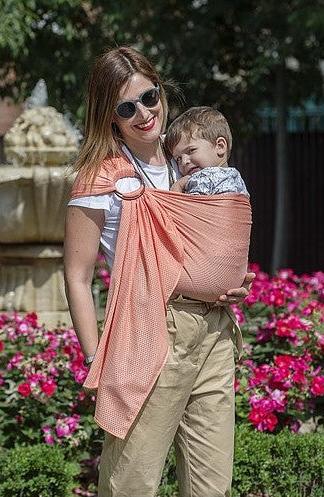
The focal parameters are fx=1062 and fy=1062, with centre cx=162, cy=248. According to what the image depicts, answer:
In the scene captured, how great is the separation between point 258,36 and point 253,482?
9.35 metres

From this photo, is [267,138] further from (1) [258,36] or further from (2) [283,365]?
(2) [283,365]

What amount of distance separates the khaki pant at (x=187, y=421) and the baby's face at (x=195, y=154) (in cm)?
40

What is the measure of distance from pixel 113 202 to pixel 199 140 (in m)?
0.33

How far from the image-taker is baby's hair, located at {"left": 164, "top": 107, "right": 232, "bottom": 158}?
10.2 ft

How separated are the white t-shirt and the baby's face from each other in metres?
0.08

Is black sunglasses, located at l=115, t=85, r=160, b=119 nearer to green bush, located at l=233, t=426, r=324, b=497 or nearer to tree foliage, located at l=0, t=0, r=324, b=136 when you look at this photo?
green bush, located at l=233, t=426, r=324, b=497

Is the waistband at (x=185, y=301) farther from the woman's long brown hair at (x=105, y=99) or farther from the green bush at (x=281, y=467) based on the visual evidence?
the green bush at (x=281, y=467)

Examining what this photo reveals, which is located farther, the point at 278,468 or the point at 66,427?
the point at 66,427

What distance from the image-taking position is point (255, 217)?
16.5m

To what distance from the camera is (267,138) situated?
16281 mm

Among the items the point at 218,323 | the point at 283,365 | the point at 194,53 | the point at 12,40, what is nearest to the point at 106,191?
the point at 218,323

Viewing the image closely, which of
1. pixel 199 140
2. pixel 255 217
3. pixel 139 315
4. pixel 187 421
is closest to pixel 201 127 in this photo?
pixel 199 140

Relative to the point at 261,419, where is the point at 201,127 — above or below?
above

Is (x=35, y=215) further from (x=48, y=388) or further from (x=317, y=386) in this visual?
(x=317, y=386)
